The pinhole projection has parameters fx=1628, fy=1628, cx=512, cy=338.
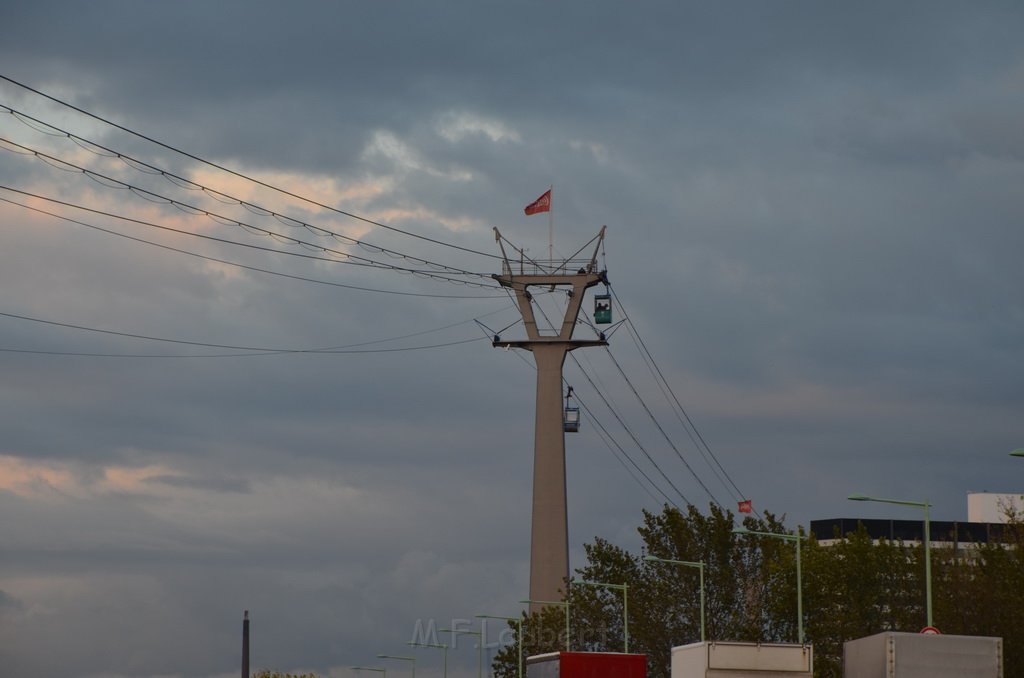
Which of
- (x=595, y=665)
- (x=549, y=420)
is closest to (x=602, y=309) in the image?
(x=549, y=420)

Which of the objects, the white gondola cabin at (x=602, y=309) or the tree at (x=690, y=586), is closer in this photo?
the tree at (x=690, y=586)

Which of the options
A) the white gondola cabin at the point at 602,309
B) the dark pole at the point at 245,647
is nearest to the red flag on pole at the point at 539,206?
the white gondola cabin at the point at 602,309

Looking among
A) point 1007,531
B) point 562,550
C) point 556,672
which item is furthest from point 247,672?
point 556,672

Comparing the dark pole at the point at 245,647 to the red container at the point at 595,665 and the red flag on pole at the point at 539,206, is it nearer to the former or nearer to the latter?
the red flag on pole at the point at 539,206

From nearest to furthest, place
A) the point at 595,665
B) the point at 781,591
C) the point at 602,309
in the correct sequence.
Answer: the point at 595,665 < the point at 781,591 < the point at 602,309

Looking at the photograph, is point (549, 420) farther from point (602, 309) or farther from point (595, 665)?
point (595, 665)

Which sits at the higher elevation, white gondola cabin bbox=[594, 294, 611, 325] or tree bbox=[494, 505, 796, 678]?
white gondola cabin bbox=[594, 294, 611, 325]

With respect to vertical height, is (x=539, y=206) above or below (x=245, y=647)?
above

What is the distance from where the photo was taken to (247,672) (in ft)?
350

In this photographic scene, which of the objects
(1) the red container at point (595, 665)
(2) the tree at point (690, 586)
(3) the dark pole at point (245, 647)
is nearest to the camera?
(1) the red container at point (595, 665)

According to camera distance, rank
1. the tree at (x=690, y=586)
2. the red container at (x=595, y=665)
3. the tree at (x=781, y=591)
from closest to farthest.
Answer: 1. the red container at (x=595, y=665)
2. the tree at (x=781, y=591)
3. the tree at (x=690, y=586)

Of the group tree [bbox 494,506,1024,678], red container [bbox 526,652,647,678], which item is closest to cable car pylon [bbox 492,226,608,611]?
tree [bbox 494,506,1024,678]

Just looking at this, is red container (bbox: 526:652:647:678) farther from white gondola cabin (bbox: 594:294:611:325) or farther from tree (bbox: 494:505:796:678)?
white gondola cabin (bbox: 594:294:611:325)

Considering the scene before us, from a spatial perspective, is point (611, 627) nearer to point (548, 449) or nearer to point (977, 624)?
point (548, 449)
